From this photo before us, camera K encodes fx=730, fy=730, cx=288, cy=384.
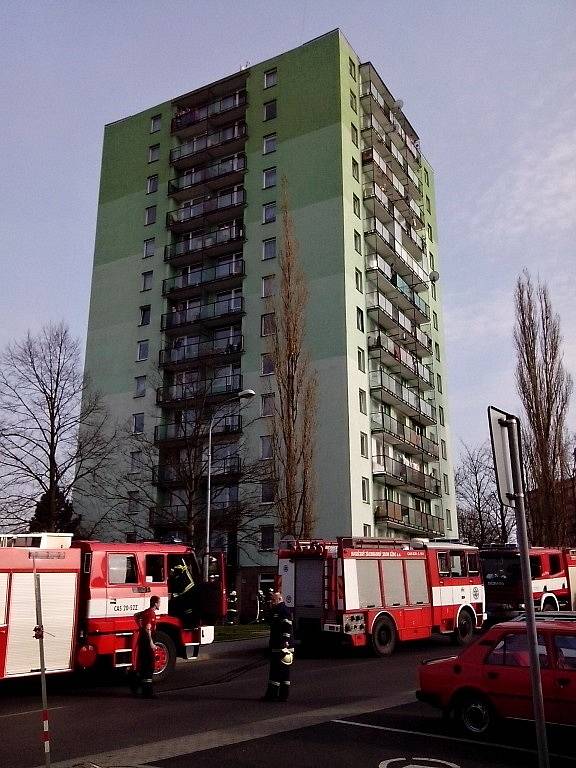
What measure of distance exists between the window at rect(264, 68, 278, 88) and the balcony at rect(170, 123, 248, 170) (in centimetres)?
303

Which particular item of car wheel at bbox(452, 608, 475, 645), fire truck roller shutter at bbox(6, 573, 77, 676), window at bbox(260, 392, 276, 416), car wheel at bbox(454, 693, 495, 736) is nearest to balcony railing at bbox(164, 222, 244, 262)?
window at bbox(260, 392, 276, 416)

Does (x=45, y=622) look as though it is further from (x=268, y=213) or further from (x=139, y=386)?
(x=268, y=213)

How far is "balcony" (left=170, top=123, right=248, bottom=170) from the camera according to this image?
4722 centimetres

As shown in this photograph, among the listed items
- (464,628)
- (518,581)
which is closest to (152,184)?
(518,581)

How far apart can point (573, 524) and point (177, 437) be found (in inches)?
910

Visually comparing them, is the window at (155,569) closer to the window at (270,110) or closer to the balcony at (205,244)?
the balcony at (205,244)

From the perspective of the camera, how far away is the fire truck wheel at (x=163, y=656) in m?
14.3

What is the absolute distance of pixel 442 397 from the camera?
53062mm

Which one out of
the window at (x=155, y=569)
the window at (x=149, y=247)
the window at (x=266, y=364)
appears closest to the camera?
the window at (x=155, y=569)

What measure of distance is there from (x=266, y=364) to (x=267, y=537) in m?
9.45

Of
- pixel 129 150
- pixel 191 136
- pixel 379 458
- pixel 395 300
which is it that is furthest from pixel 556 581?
pixel 129 150

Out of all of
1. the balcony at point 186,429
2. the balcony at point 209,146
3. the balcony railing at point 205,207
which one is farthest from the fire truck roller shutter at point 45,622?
the balcony at point 209,146

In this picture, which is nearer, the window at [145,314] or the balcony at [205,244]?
the balcony at [205,244]

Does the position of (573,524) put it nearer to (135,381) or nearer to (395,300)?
(395,300)
